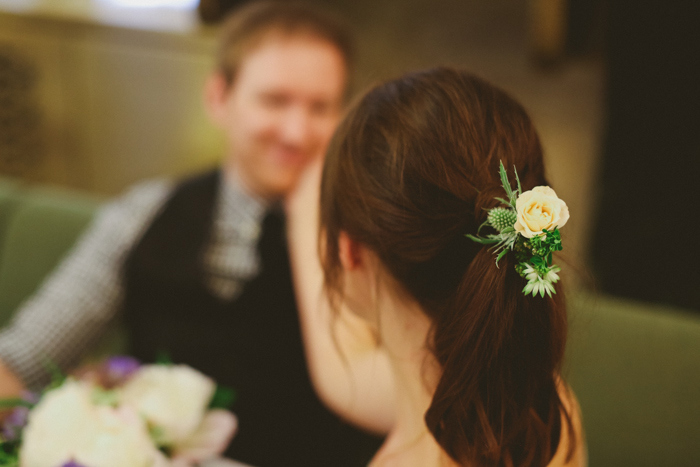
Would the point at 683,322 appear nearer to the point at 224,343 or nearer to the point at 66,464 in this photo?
the point at 224,343

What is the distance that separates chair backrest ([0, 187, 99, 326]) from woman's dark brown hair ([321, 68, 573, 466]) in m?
1.32

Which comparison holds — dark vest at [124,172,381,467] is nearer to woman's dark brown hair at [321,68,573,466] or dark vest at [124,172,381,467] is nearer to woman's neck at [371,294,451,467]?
woman's neck at [371,294,451,467]

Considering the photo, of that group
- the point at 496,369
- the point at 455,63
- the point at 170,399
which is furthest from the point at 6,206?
the point at 496,369

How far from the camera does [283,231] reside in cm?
124

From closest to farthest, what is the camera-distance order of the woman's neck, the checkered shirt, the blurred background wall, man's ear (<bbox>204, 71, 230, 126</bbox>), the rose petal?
the woman's neck
the rose petal
the checkered shirt
man's ear (<bbox>204, 71, 230, 126</bbox>)
the blurred background wall

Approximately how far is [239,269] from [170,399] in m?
0.58

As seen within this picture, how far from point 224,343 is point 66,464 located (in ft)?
1.99

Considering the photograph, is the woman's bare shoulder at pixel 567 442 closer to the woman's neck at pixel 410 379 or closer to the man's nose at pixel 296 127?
the woman's neck at pixel 410 379

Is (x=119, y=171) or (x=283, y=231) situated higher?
(x=283, y=231)

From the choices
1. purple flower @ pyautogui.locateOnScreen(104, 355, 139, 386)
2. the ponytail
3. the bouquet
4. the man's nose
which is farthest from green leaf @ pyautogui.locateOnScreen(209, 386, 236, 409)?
the man's nose

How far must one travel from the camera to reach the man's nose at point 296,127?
4.35 ft

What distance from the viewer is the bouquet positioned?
702 millimetres

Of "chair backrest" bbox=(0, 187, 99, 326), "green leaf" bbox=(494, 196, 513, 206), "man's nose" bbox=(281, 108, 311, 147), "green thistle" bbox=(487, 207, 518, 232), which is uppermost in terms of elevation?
"green leaf" bbox=(494, 196, 513, 206)

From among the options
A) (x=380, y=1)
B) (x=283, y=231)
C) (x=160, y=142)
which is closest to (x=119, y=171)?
(x=160, y=142)
